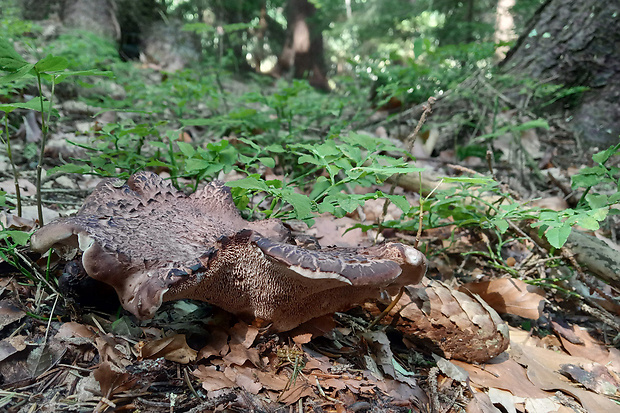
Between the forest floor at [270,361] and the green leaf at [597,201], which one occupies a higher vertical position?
the green leaf at [597,201]

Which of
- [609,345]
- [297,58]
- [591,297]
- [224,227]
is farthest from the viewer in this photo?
[297,58]

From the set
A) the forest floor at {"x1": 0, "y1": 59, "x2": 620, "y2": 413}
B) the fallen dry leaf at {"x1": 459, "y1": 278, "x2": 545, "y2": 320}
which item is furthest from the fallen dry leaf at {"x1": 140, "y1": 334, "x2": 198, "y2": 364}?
the fallen dry leaf at {"x1": 459, "y1": 278, "x2": 545, "y2": 320}

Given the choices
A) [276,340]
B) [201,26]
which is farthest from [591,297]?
[201,26]

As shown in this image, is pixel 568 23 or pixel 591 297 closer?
pixel 591 297

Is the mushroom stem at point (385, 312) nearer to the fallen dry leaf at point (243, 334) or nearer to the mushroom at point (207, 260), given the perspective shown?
the mushroom at point (207, 260)

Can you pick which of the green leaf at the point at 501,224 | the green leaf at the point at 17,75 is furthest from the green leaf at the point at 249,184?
the green leaf at the point at 501,224

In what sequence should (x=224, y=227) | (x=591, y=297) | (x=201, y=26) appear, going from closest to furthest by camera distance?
1. (x=224, y=227)
2. (x=591, y=297)
3. (x=201, y=26)

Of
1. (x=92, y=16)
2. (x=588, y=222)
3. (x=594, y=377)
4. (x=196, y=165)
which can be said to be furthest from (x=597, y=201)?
(x=92, y=16)

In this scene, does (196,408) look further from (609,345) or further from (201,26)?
(201,26)
